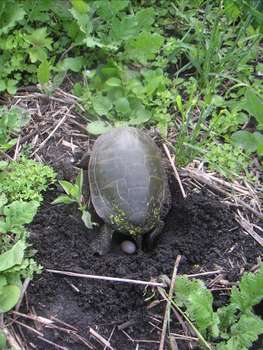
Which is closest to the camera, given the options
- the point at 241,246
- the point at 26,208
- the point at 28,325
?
the point at 28,325

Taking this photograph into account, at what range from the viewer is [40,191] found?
2.78 meters

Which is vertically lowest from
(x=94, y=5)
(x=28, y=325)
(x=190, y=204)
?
(x=28, y=325)

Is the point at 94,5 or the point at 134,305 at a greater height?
the point at 94,5

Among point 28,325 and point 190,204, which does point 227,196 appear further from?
point 28,325

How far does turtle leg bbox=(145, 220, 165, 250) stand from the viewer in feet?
8.95

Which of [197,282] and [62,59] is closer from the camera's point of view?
[197,282]

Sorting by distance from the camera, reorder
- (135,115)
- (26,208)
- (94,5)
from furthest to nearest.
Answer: (94,5) → (135,115) → (26,208)

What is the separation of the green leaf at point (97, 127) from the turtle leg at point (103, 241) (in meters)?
0.60

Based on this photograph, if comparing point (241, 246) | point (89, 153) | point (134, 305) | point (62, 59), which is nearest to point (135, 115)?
point (89, 153)

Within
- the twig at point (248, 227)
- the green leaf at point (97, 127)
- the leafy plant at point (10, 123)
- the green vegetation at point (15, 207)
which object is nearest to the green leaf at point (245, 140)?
the twig at point (248, 227)

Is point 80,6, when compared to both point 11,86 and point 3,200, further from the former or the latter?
point 3,200

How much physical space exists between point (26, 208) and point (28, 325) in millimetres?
493

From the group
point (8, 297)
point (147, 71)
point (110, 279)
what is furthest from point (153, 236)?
point (147, 71)

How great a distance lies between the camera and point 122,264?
2.51 meters
